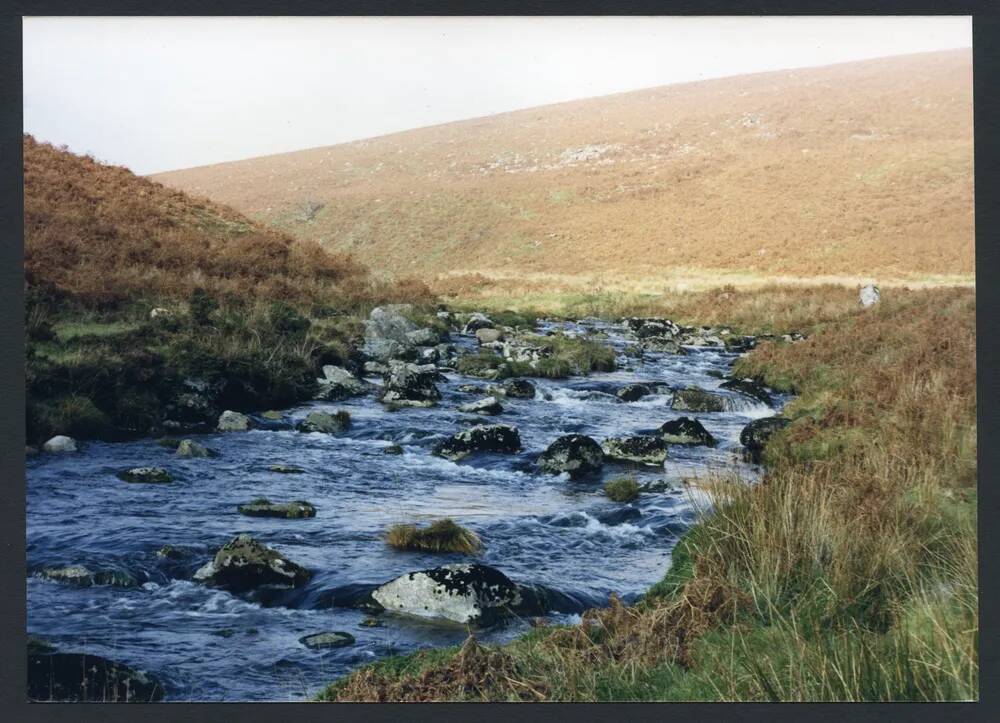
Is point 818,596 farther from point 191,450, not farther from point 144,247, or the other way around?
point 144,247

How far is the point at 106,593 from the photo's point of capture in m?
5.23

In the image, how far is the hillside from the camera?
653 cm

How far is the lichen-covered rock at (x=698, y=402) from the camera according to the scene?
6.77m

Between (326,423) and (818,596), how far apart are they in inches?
168

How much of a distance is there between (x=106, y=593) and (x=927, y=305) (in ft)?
19.7

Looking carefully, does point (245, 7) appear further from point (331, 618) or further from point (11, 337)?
point (331, 618)

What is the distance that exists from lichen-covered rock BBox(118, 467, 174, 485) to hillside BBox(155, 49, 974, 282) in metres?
2.44

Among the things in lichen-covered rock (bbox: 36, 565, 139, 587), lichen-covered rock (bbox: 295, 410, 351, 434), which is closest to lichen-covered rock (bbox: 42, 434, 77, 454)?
lichen-covered rock (bbox: 36, 565, 139, 587)

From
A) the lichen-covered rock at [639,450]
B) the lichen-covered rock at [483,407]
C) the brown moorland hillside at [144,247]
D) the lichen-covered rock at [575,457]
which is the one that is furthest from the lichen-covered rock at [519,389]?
the brown moorland hillside at [144,247]

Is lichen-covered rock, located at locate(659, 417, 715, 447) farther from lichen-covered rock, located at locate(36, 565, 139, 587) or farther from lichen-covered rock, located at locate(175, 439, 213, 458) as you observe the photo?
lichen-covered rock, located at locate(36, 565, 139, 587)

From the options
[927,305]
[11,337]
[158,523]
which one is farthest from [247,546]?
[927,305]

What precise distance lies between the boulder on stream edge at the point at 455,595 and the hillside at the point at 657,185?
3134mm

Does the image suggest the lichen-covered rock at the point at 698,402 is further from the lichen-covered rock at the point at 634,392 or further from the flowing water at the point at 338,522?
the lichen-covered rock at the point at 634,392

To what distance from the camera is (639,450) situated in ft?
21.6
